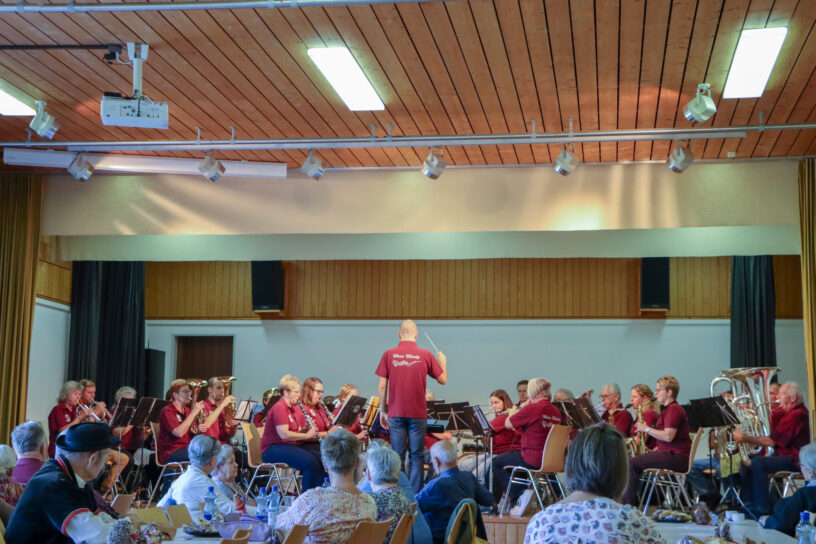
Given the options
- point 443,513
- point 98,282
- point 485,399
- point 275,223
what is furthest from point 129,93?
point 485,399

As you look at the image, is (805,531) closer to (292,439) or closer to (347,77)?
(347,77)

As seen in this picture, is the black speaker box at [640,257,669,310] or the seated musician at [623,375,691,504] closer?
the seated musician at [623,375,691,504]

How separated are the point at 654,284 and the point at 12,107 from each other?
9.30 meters

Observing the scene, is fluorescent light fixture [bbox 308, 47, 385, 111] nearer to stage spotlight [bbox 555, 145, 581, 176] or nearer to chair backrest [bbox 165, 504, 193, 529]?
stage spotlight [bbox 555, 145, 581, 176]

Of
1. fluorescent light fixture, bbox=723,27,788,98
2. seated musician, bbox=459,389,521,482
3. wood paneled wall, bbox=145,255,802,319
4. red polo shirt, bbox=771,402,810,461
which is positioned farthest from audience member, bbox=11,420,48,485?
wood paneled wall, bbox=145,255,802,319

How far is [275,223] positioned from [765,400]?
17.0ft

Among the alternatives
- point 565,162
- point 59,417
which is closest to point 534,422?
point 565,162

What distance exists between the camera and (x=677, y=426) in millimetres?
7773

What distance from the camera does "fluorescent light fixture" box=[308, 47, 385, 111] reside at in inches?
249

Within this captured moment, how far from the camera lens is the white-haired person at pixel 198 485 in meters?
5.21

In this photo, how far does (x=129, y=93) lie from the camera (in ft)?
23.7

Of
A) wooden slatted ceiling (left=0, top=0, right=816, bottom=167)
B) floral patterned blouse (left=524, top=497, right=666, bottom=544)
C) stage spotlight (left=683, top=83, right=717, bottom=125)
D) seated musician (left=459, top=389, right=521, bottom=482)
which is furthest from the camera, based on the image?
seated musician (left=459, top=389, right=521, bottom=482)

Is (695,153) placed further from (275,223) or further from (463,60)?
(275,223)

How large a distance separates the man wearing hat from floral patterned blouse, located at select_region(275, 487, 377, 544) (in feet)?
2.55
